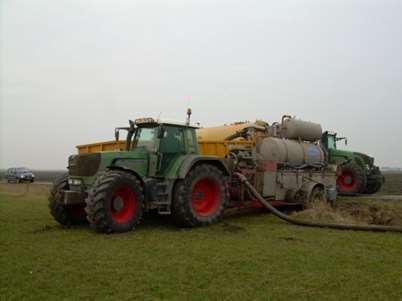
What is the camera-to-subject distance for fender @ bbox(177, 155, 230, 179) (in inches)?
414

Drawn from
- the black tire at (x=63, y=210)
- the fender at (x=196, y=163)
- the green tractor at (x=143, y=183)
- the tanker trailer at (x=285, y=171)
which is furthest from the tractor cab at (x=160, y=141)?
the tanker trailer at (x=285, y=171)

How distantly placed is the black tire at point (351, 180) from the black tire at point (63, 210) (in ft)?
42.9

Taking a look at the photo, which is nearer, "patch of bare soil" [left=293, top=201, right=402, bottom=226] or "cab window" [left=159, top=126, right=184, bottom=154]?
"cab window" [left=159, top=126, right=184, bottom=154]

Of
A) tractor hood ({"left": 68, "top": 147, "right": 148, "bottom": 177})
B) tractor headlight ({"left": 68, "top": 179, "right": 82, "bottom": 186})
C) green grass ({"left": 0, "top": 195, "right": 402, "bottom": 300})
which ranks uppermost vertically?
tractor hood ({"left": 68, "top": 147, "right": 148, "bottom": 177})

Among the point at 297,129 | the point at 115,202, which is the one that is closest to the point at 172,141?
the point at 115,202

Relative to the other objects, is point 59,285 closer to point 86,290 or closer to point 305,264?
point 86,290

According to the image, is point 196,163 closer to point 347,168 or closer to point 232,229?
point 232,229

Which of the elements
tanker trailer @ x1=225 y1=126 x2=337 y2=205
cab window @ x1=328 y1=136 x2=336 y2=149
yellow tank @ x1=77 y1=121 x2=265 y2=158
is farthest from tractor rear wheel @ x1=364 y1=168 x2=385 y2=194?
yellow tank @ x1=77 y1=121 x2=265 y2=158

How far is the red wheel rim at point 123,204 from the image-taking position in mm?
9484

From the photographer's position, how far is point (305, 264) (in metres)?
6.98

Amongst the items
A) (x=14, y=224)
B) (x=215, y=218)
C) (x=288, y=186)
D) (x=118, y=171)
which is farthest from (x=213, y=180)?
(x=14, y=224)

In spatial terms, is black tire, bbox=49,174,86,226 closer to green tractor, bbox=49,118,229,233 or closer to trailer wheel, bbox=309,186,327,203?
green tractor, bbox=49,118,229,233

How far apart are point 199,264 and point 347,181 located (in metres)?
15.5

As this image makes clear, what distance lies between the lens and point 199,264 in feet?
22.8
